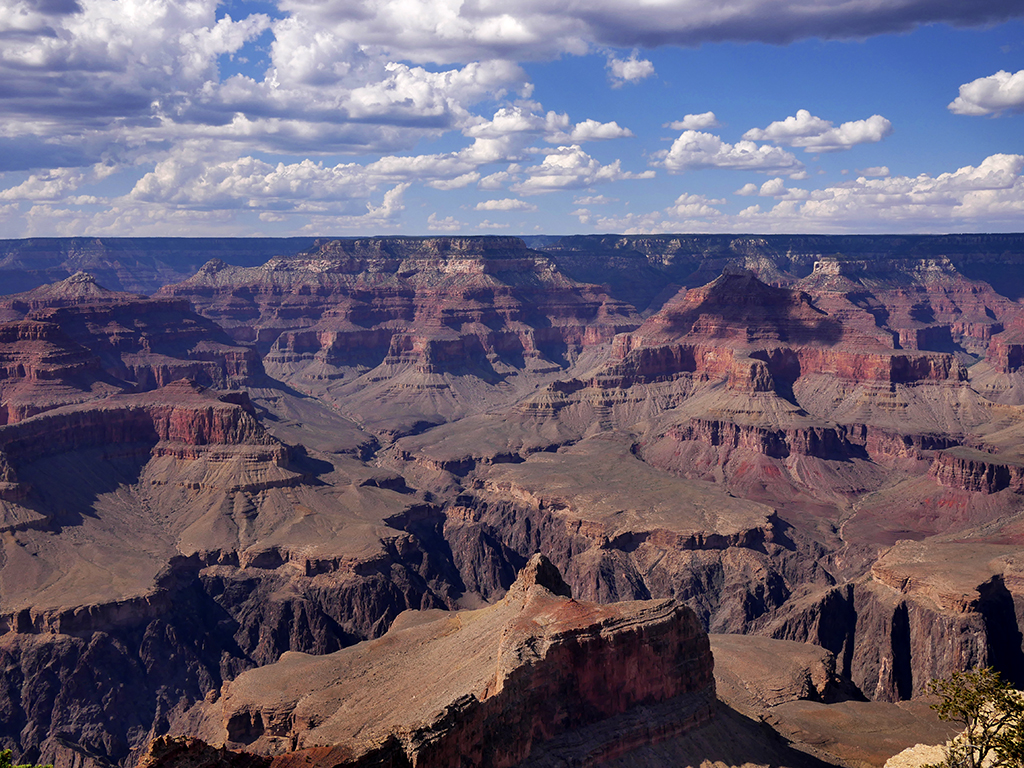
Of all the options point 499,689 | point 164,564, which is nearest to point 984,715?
point 499,689

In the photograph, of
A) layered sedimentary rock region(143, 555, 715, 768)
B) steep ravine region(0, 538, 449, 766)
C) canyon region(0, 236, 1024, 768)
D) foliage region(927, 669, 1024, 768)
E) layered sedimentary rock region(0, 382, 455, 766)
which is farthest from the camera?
layered sedimentary rock region(0, 382, 455, 766)

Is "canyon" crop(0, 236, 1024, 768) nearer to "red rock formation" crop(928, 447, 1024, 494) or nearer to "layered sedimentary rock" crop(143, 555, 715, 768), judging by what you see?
"layered sedimentary rock" crop(143, 555, 715, 768)

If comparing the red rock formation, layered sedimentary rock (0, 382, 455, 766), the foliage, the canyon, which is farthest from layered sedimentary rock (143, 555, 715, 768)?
the red rock formation

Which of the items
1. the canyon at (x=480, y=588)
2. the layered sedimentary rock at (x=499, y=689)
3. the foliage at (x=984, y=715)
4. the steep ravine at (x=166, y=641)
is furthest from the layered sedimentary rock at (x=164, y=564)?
the foliage at (x=984, y=715)

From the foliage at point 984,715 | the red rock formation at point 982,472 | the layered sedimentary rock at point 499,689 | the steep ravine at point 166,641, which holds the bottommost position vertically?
the steep ravine at point 166,641

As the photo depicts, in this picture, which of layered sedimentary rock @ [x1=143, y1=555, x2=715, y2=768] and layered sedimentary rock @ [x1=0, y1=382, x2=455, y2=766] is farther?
layered sedimentary rock @ [x1=0, y1=382, x2=455, y2=766]

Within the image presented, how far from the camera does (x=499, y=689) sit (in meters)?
55.6

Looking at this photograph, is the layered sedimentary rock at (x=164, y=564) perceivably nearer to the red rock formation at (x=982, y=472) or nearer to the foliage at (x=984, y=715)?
the foliage at (x=984, y=715)

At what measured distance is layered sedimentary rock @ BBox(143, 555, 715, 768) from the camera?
172ft

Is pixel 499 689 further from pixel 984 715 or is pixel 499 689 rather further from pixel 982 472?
pixel 982 472

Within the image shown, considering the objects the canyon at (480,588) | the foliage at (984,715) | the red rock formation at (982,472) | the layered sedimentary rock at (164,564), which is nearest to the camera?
the foliage at (984,715)

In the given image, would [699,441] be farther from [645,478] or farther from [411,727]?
[411,727]

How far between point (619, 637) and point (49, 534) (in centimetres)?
9467

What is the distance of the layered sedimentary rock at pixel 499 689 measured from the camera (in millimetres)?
52469
